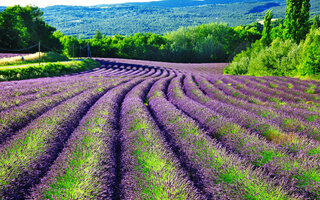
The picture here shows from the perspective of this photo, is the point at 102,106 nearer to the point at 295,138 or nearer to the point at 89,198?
the point at 89,198

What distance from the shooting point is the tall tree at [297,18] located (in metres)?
23.7

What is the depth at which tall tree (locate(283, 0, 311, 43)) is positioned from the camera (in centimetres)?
2373

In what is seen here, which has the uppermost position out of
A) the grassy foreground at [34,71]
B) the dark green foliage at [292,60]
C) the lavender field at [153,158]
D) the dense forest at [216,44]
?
the dense forest at [216,44]

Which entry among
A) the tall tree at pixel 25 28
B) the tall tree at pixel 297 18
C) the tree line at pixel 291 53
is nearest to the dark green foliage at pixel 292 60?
the tree line at pixel 291 53

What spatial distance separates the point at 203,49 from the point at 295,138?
57814 millimetres

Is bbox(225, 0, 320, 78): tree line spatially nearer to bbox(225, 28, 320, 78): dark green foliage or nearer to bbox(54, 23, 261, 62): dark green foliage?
bbox(225, 28, 320, 78): dark green foliage

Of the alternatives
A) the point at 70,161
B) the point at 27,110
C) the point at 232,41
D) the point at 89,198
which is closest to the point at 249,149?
the point at 89,198

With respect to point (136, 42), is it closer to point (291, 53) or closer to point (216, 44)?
point (216, 44)

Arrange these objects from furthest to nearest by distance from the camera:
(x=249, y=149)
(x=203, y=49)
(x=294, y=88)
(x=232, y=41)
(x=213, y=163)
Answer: (x=232, y=41)
(x=203, y=49)
(x=294, y=88)
(x=249, y=149)
(x=213, y=163)

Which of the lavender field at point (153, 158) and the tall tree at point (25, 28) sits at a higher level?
the tall tree at point (25, 28)

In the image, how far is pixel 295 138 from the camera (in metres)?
3.09

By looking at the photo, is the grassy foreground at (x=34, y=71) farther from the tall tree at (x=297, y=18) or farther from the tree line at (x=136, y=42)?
the tall tree at (x=297, y=18)

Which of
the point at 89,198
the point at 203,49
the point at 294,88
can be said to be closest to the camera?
the point at 89,198

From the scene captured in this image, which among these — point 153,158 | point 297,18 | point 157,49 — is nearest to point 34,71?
point 153,158
